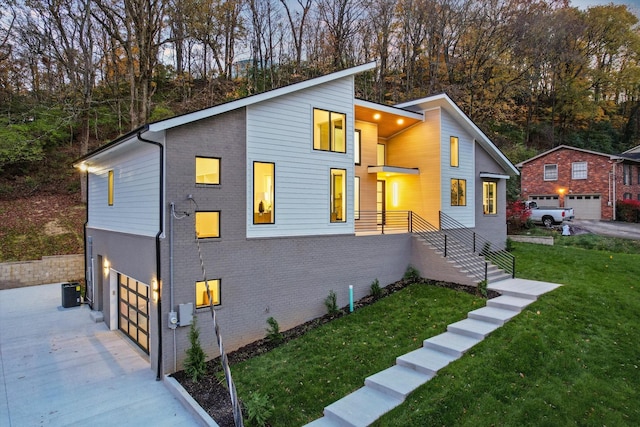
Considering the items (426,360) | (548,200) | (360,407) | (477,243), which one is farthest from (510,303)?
(548,200)

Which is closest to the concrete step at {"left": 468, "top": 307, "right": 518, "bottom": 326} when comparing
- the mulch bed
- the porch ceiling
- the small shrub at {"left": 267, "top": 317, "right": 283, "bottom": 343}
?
the mulch bed

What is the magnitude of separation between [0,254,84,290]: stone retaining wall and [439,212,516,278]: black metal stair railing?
18.1m

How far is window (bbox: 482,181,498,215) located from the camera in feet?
58.0

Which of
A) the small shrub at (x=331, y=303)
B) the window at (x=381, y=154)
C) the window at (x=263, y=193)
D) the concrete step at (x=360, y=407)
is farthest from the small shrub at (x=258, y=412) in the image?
the window at (x=381, y=154)

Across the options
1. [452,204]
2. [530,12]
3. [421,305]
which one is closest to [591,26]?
[530,12]

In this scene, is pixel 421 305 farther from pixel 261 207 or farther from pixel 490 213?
pixel 490 213

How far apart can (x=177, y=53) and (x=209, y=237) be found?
25522 millimetres

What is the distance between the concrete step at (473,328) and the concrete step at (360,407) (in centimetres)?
299

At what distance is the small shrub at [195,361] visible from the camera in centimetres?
863

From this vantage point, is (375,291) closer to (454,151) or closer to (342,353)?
(342,353)

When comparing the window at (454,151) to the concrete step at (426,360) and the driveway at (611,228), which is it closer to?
the concrete step at (426,360)

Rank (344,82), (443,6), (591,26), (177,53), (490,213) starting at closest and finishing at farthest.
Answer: (344,82)
(490,213)
(443,6)
(177,53)
(591,26)

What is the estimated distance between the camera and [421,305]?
11344mm

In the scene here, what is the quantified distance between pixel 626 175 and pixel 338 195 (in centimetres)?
3012
